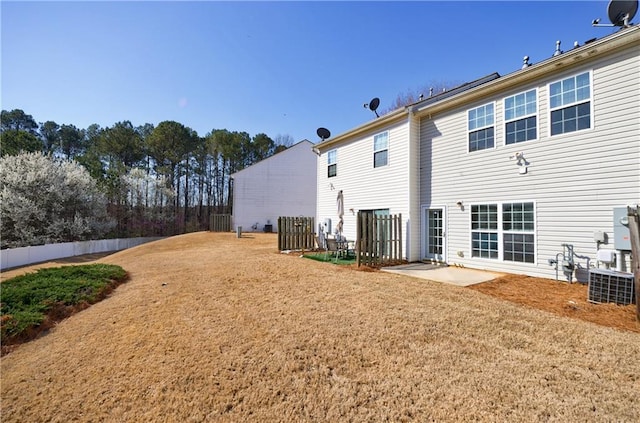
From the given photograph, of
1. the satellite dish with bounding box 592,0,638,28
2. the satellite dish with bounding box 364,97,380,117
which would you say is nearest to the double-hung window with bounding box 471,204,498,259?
the satellite dish with bounding box 592,0,638,28

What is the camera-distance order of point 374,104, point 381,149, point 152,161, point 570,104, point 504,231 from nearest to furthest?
point 570,104, point 504,231, point 381,149, point 374,104, point 152,161

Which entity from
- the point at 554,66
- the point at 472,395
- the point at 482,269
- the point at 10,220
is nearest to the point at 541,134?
the point at 554,66

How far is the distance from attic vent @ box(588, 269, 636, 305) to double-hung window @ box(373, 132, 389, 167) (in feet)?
23.0

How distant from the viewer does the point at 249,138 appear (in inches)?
1362

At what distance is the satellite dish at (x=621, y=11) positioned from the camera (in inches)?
Answer: 251

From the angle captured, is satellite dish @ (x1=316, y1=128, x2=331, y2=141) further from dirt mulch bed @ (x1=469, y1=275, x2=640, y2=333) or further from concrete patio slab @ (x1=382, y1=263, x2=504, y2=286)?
dirt mulch bed @ (x1=469, y1=275, x2=640, y2=333)

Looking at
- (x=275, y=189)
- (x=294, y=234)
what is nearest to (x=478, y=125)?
(x=294, y=234)

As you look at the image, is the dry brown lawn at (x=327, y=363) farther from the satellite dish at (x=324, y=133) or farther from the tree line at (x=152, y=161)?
the tree line at (x=152, y=161)

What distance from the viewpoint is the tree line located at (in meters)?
25.6

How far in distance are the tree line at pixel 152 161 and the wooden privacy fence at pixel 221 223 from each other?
205 inches

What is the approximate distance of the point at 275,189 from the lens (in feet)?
84.1

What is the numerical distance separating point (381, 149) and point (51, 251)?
18814 millimetres

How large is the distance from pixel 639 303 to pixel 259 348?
227 inches

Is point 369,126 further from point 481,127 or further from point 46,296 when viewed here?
point 46,296
